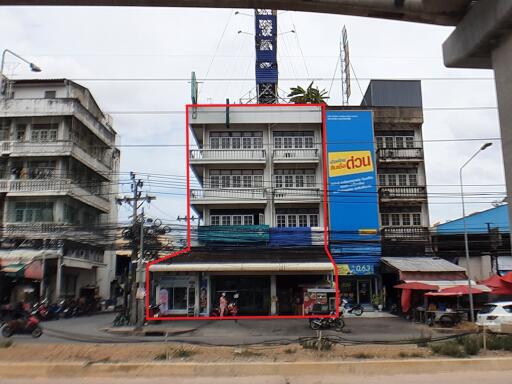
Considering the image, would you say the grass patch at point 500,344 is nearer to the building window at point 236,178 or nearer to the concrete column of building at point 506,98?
the concrete column of building at point 506,98

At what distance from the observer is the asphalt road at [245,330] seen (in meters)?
18.7

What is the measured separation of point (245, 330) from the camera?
22.3 m

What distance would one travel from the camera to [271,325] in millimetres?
24875

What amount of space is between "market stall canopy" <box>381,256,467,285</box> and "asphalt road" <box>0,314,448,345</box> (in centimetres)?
247

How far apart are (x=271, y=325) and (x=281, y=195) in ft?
28.4

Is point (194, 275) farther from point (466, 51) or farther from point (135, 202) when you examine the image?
point (466, 51)

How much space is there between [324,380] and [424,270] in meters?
20.2

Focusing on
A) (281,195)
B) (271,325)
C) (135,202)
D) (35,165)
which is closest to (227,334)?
(271,325)

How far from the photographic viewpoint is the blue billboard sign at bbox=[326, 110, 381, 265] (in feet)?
97.6

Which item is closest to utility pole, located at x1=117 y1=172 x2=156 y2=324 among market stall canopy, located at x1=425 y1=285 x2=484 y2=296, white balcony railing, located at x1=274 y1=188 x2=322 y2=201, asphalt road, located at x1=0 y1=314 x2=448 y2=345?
asphalt road, located at x1=0 y1=314 x2=448 y2=345

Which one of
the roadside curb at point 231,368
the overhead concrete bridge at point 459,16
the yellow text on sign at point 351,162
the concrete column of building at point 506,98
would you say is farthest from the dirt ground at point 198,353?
the yellow text on sign at point 351,162

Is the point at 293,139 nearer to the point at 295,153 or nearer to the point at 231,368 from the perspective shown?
Answer: the point at 295,153

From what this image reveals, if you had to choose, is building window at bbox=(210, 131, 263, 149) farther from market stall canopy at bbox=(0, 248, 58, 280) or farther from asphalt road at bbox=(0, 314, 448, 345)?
market stall canopy at bbox=(0, 248, 58, 280)

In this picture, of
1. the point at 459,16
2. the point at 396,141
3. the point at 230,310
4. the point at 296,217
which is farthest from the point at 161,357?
the point at 396,141
